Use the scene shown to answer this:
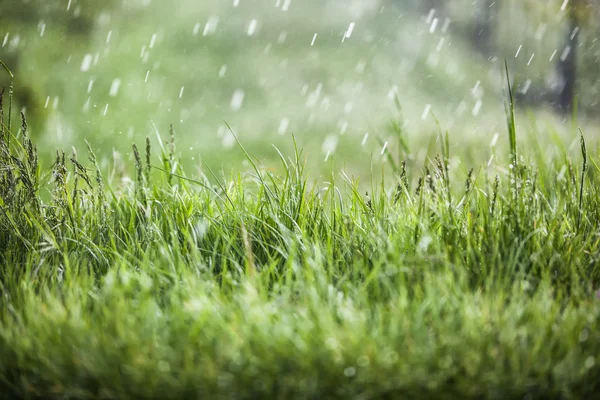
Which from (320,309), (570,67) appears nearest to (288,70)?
(570,67)

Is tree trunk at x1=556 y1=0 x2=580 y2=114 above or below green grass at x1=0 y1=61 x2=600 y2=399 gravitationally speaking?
above

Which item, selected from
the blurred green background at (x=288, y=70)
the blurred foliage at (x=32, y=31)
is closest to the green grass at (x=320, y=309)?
the blurred foliage at (x=32, y=31)

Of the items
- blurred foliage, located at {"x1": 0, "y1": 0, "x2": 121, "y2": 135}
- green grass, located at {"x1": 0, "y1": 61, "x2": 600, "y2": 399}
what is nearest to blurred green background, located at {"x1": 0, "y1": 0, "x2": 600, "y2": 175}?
blurred foliage, located at {"x1": 0, "y1": 0, "x2": 121, "y2": 135}

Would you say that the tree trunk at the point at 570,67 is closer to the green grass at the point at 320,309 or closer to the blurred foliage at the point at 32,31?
the blurred foliage at the point at 32,31

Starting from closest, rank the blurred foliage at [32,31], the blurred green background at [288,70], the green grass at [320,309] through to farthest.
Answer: the green grass at [320,309], the blurred foliage at [32,31], the blurred green background at [288,70]

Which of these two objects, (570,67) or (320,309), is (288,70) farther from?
(320,309)

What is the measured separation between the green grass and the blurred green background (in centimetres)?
533

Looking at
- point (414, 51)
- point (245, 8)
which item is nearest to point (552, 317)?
point (414, 51)

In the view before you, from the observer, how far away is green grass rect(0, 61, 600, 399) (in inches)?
52.2

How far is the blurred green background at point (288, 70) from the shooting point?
740 centimetres

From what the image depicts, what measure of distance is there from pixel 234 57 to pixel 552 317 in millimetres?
11434

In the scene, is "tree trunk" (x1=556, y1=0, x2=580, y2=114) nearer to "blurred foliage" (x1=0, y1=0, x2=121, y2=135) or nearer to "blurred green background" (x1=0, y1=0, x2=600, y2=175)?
"blurred green background" (x1=0, y1=0, x2=600, y2=175)

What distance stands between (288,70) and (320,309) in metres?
11.4

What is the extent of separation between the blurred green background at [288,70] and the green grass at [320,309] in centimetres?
533
